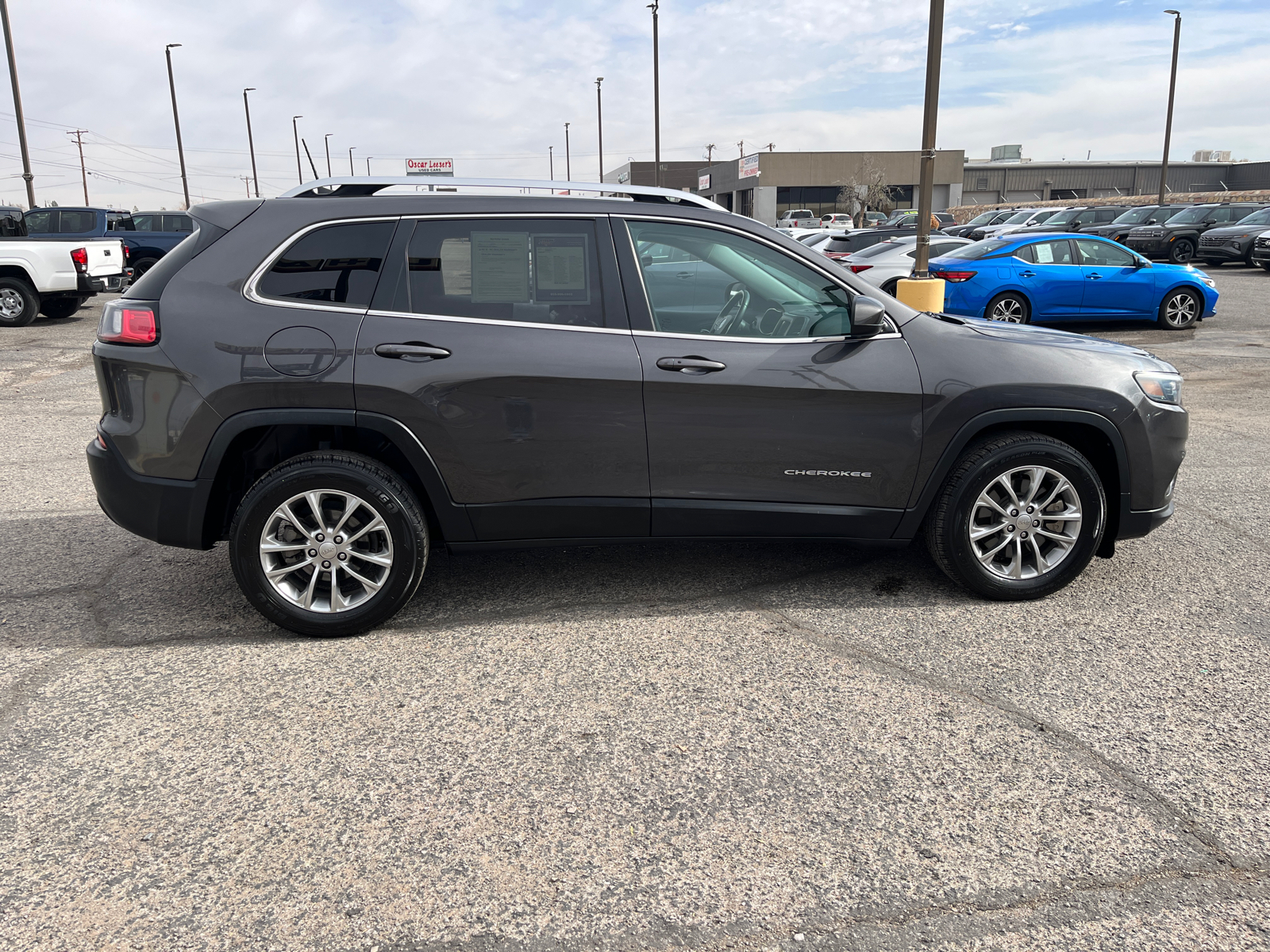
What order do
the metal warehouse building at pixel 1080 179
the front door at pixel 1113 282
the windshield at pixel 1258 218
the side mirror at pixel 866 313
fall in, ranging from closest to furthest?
the side mirror at pixel 866 313 → the front door at pixel 1113 282 → the windshield at pixel 1258 218 → the metal warehouse building at pixel 1080 179

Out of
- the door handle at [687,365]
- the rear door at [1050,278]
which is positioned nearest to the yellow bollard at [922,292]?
the rear door at [1050,278]

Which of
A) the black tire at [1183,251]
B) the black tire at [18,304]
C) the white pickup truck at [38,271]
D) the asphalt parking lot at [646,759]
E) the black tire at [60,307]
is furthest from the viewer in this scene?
the black tire at [1183,251]

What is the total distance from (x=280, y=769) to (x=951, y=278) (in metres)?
13.0

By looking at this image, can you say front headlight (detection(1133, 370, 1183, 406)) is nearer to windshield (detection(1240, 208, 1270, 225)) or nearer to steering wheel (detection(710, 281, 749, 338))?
steering wheel (detection(710, 281, 749, 338))

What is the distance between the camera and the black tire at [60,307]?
56.9 feet

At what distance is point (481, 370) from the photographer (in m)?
3.93

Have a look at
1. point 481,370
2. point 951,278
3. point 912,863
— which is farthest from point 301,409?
point 951,278

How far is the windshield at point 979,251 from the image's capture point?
14.2 metres

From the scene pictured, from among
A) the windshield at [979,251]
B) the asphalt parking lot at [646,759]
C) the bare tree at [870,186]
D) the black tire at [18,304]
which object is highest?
the bare tree at [870,186]

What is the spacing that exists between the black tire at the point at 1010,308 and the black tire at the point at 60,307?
15.4m

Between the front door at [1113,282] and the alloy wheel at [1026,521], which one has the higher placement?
the front door at [1113,282]

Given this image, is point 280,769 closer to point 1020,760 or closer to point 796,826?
point 796,826

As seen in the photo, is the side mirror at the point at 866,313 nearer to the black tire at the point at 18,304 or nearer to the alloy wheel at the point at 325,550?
the alloy wheel at the point at 325,550

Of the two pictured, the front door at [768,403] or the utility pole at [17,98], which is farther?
the utility pole at [17,98]
